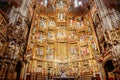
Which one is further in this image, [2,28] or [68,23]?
[68,23]

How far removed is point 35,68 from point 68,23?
12979 mm

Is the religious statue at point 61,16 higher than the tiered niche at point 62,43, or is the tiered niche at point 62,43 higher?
the religious statue at point 61,16

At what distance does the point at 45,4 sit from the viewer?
28.9 meters

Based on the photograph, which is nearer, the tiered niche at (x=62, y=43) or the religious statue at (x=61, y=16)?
the tiered niche at (x=62, y=43)

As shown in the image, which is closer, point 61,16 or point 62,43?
point 62,43

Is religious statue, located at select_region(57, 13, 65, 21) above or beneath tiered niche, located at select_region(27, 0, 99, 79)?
above

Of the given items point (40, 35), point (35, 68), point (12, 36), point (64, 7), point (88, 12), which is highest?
point (64, 7)

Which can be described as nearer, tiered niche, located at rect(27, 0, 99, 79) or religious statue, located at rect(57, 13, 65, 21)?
tiered niche, located at rect(27, 0, 99, 79)

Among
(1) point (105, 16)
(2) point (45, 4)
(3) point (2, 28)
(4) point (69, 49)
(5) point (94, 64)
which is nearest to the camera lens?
(3) point (2, 28)

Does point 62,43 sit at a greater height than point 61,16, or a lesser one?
lesser

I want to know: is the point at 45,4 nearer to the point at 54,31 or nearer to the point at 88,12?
the point at 54,31

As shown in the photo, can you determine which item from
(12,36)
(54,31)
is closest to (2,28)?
(12,36)

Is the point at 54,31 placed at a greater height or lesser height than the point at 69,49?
greater

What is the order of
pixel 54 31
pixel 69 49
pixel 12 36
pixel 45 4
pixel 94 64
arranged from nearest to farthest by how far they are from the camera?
pixel 12 36
pixel 94 64
pixel 69 49
pixel 54 31
pixel 45 4
